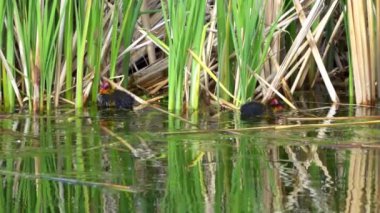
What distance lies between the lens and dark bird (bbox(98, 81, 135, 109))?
21.9ft

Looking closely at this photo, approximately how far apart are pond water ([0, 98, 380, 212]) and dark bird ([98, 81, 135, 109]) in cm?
8

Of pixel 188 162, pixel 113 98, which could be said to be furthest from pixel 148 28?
pixel 188 162

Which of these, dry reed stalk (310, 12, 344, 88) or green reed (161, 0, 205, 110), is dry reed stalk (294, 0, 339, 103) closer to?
dry reed stalk (310, 12, 344, 88)

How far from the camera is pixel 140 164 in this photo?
486cm

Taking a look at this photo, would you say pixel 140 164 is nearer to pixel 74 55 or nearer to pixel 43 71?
pixel 43 71

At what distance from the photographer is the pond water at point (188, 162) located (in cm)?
409

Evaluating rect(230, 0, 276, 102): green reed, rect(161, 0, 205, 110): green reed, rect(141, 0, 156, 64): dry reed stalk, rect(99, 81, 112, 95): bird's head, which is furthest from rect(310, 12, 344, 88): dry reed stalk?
rect(99, 81, 112, 95): bird's head

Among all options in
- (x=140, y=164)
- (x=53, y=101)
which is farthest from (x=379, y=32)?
(x=140, y=164)

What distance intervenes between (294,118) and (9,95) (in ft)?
6.30

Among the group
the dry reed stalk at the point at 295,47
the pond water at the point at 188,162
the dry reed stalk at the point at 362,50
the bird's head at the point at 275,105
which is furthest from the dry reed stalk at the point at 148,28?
the dry reed stalk at the point at 362,50

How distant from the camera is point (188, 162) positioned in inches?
195

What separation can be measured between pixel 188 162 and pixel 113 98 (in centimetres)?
182

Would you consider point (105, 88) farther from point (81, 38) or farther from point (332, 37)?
point (332, 37)

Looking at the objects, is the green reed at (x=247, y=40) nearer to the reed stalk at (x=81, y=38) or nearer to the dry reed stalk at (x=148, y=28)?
the reed stalk at (x=81, y=38)
